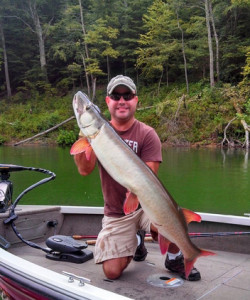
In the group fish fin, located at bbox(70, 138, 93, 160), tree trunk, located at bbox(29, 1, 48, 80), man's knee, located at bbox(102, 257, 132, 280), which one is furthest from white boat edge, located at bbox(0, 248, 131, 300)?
tree trunk, located at bbox(29, 1, 48, 80)

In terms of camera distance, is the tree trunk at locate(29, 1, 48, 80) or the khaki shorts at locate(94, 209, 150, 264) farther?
the tree trunk at locate(29, 1, 48, 80)

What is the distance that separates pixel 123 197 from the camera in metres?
3.48

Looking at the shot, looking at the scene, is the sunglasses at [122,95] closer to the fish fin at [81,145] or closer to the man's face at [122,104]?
the man's face at [122,104]

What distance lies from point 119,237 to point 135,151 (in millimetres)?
779

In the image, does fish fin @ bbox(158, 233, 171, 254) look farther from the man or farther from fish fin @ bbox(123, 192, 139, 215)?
the man

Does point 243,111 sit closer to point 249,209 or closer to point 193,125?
point 193,125

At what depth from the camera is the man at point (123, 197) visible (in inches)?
131

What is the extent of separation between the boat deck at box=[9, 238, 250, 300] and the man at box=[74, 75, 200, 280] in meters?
0.11

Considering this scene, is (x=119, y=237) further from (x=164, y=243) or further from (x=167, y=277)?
(x=164, y=243)

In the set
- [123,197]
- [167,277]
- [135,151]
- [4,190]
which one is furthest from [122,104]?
[4,190]

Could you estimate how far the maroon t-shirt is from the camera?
3.36 meters

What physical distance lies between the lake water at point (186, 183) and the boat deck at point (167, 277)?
17.4ft

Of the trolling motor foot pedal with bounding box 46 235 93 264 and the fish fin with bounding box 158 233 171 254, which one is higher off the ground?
the fish fin with bounding box 158 233 171 254

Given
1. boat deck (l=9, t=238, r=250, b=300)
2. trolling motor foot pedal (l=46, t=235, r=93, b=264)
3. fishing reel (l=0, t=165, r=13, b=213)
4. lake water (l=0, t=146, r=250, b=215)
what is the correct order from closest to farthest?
boat deck (l=9, t=238, r=250, b=300) → trolling motor foot pedal (l=46, t=235, r=93, b=264) → fishing reel (l=0, t=165, r=13, b=213) → lake water (l=0, t=146, r=250, b=215)
